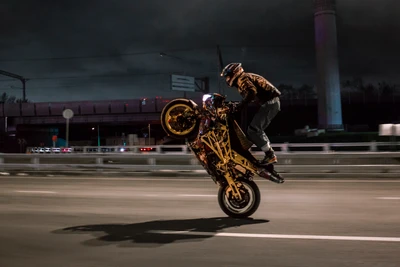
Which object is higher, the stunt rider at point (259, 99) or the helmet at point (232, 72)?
the helmet at point (232, 72)

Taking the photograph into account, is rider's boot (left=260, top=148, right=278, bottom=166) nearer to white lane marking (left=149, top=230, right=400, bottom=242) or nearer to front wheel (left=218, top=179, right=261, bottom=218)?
front wheel (left=218, top=179, right=261, bottom=218)

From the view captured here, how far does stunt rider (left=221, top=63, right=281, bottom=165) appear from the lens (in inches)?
260

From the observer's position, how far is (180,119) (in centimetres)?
703

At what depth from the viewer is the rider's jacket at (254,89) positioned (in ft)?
21.2

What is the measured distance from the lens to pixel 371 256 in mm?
4930

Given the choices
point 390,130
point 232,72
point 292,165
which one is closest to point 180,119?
point 232,72

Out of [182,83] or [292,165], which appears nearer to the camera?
[292,165]

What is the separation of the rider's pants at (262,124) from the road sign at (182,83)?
52052mm

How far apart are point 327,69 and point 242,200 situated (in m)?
45.2

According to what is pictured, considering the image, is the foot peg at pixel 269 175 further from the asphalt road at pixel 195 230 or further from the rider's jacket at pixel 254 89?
the rider's jacket at pixel 254 89

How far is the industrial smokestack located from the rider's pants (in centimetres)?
4410

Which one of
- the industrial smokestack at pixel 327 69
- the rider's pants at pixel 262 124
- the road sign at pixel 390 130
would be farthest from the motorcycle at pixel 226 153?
the industrial smokestack at pixel 327 69

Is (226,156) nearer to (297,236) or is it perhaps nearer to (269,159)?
(269,159)

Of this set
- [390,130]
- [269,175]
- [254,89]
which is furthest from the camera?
[390,130]
